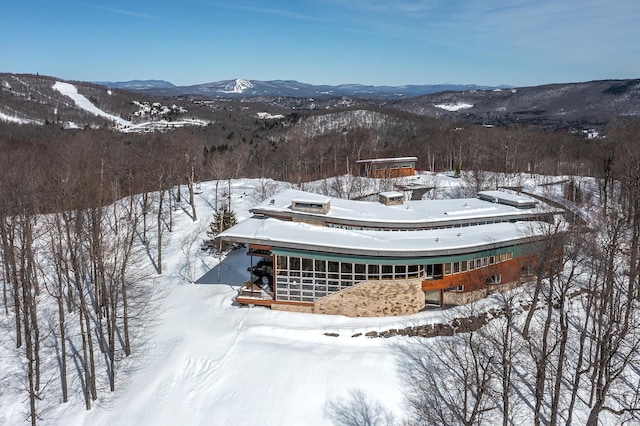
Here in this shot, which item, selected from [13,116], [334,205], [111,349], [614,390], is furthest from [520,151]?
[13,116]

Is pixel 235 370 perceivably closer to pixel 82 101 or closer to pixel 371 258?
pixel 371 258

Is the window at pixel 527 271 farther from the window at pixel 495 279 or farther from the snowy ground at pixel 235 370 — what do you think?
the snowy ground at pixel 235 370

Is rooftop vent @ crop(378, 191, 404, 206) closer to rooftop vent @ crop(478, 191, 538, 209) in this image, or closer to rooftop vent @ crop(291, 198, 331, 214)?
rooftop vent @ crop(291, 198, 331, 214)

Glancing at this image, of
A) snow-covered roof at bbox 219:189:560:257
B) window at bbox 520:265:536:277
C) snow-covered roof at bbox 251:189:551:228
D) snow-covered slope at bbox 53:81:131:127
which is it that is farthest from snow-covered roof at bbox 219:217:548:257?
snow-covered slope at bbox 53:81:131:127

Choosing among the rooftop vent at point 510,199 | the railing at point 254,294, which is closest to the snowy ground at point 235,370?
the railing at point 254,294

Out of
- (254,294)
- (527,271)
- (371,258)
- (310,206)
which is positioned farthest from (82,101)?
(527,271)
